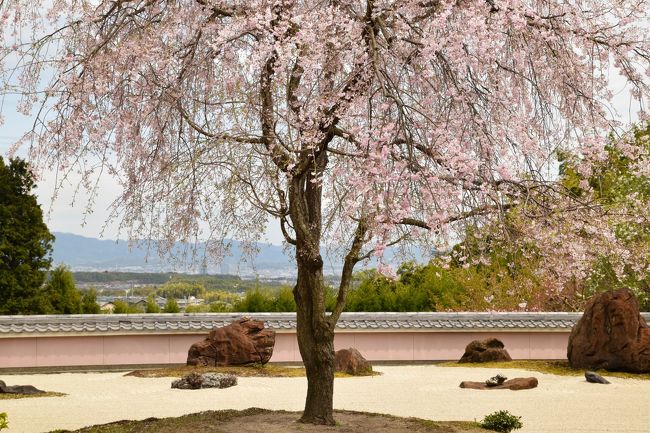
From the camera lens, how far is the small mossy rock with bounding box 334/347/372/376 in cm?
1488

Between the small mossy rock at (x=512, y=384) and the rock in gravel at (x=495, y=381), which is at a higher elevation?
the rock in gravel at (x=495, y=381)

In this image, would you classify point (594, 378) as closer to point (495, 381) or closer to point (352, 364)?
point (495, 381)

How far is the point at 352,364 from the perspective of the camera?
48.9ft

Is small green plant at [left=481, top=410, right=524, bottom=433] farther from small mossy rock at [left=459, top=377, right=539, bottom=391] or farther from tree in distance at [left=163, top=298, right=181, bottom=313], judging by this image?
tree in distance at [left=163, top=298, right=181, bottom=313]

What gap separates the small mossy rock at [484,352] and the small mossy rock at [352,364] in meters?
2.77

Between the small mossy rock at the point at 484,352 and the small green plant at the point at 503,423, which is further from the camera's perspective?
the small mossy rock at the point at 484,352

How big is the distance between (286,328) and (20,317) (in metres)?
4.97

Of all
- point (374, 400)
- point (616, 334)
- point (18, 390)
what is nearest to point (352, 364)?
point (374, 400)

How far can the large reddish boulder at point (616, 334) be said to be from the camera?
1475 cm

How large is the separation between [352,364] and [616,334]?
180 inches

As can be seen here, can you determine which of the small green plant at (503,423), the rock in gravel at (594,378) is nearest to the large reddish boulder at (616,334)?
the rock in gravel at (594,378)

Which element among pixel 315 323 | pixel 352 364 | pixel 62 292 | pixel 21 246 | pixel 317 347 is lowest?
pixel 352 364

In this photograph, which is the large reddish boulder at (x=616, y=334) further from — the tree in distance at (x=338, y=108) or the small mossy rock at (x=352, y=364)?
the tree in distance at (x=338, y=108)

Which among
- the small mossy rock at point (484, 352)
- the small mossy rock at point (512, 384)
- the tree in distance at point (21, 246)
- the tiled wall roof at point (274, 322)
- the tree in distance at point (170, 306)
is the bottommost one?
the small mossy rock at point (512, 384)
